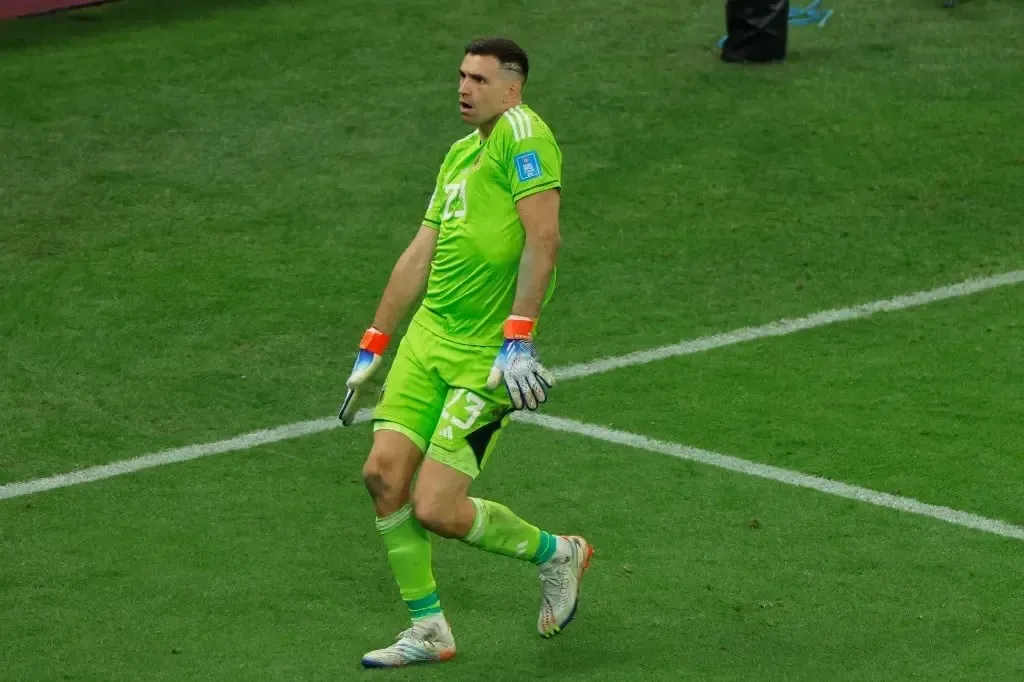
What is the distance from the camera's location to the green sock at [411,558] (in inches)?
261

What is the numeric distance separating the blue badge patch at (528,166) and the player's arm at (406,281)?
1.96 feet

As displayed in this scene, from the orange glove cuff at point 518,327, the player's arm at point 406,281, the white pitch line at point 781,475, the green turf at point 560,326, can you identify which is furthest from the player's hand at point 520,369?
the white pitch line at point 781,475

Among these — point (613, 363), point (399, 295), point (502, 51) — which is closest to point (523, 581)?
point (399, 295)

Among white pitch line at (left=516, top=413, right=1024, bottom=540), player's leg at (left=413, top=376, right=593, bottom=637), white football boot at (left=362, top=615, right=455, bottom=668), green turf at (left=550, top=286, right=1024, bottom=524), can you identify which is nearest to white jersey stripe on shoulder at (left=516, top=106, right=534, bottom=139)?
player's leg at (left=413, top=376, right=593, bottom=637)

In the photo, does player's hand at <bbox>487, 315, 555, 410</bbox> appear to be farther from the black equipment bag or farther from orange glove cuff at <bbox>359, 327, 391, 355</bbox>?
the black equipment bag

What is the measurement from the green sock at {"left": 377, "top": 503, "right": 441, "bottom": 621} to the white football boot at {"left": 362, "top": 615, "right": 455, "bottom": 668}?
5cm

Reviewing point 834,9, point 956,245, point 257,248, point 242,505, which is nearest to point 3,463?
point 242,505

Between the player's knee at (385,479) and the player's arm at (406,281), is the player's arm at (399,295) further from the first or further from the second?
the player's knee at (385,479)

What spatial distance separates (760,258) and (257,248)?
314cm

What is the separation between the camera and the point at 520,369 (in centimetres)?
633

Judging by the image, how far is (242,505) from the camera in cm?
816

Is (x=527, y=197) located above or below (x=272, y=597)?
above

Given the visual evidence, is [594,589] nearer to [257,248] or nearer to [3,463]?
[3,463]

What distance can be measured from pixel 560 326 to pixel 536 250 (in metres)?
3.71
